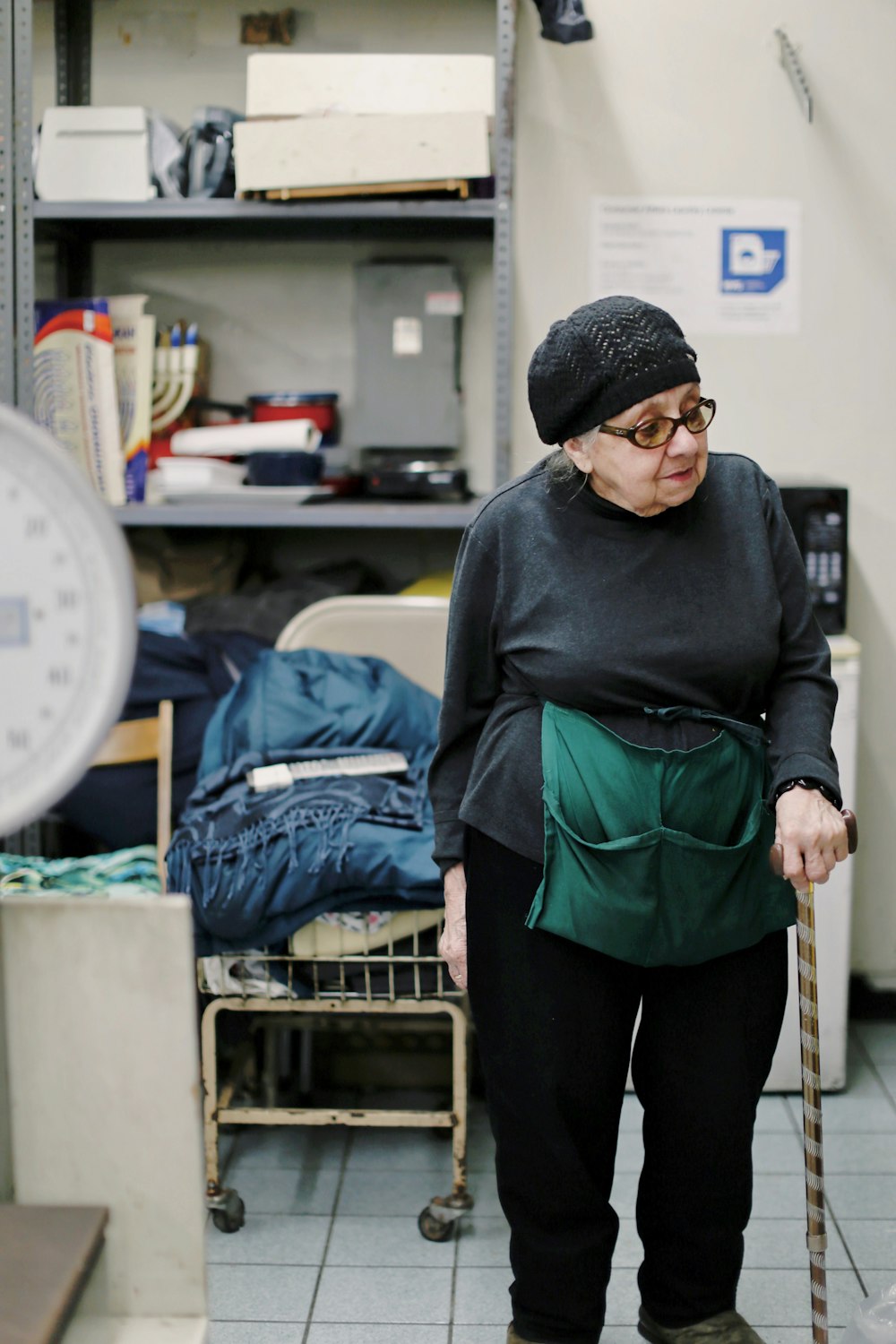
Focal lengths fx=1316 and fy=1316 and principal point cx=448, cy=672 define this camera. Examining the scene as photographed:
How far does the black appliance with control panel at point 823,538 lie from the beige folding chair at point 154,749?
1.33m

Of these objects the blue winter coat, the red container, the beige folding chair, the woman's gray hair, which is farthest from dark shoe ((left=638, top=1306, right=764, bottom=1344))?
the red container

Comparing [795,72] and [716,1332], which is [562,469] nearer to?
[716,1332]

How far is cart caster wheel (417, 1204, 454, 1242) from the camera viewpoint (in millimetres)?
2260

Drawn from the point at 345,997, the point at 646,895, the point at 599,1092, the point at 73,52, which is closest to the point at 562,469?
the point at 646,895

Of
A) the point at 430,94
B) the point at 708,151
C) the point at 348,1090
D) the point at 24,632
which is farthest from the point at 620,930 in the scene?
the point at 708,151

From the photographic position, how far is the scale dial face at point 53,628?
878 mm

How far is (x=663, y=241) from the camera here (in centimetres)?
292

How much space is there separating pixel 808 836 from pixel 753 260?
71.5 inches

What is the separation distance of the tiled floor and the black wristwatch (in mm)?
967

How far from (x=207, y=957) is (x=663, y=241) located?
1.81 m

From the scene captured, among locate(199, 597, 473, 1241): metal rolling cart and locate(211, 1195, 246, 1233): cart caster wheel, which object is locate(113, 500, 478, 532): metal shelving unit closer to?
locate(199, 597, 473, 1241): metal rolling cart

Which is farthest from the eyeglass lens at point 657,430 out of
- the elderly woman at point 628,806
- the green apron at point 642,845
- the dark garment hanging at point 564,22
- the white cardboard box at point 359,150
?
the dark garment hanging at point 564,22

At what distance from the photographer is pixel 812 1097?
1619 millimetres

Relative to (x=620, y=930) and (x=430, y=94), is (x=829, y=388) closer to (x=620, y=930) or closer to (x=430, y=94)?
(x=430, y=94)
